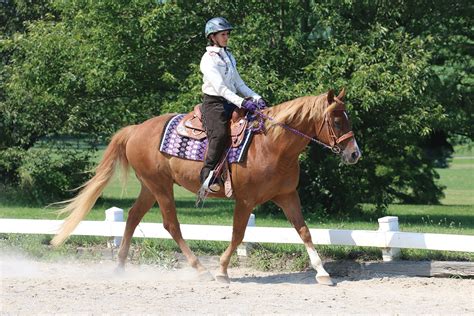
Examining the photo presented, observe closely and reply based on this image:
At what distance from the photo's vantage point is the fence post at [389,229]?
9.27 m

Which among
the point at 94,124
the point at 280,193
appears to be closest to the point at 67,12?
the point at 94,124

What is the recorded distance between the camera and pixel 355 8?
16.3 metres

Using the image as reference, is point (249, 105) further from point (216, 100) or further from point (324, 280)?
point (324, 280)

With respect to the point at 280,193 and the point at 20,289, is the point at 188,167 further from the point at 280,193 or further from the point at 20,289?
the point at 20,289

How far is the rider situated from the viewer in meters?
8.62

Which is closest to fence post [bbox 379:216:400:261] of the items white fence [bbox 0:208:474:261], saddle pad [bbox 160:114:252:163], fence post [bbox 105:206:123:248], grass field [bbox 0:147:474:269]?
white fence [bbox 0:208:474:261]

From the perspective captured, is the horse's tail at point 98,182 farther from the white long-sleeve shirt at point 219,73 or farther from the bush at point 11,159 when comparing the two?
the bush at point 11,159

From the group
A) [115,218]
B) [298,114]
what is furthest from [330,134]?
[115,218]

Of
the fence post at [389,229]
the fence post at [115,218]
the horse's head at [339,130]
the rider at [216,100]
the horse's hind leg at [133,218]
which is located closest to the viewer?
the horse's head at [339,130]

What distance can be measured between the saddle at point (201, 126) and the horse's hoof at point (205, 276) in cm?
148

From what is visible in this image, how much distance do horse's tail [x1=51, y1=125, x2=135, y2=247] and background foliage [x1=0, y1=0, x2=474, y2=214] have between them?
16.9 feet

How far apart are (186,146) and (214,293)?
1.83 meters

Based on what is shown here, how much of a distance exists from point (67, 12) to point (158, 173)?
928 centimetres

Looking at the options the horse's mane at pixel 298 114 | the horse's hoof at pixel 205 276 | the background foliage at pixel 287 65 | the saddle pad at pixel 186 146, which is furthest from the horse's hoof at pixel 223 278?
the background foliage at pixel 287 65
